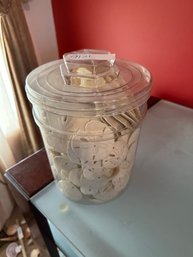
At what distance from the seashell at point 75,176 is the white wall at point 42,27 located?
985mm

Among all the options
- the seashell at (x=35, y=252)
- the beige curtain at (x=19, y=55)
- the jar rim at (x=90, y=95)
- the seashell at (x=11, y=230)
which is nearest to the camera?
the jar rim at (x=90, y=95)

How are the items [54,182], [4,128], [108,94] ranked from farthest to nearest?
[4,128], [54,182], [108,94]

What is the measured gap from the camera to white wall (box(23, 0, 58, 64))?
114cm

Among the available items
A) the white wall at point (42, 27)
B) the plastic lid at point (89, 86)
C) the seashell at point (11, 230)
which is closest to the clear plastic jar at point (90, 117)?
the plastic lid at point (89, 86)

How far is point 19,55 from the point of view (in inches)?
42.9

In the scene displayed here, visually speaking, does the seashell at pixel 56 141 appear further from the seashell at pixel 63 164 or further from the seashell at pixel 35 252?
the seashell at pixel 35 252

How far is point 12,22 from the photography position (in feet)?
3.33

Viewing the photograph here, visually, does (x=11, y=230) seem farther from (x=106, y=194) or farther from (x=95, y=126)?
(x=95, y=126)

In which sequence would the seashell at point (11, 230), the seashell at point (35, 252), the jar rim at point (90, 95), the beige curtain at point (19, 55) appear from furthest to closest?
1. the seashell at point (11, 230)
2. the seashell at point (35, 252)
3. the beige curtain at point (19, 55)
4. the jar rim at point (90, 95)

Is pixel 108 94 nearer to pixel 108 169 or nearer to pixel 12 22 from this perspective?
pixel 108 169

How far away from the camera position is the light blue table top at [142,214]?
0.40m

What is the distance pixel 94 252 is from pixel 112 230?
0.17ft

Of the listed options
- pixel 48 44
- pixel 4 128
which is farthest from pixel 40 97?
pixel 48 44

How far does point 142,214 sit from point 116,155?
137 mm
